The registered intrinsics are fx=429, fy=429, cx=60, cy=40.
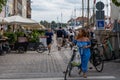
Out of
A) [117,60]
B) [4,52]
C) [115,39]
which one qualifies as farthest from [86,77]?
[4,52]

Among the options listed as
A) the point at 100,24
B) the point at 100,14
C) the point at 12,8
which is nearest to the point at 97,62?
the point at 100,14

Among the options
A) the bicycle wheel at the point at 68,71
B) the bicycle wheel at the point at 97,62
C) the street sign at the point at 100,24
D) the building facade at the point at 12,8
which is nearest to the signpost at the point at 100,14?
the street sign at the point at 100,24

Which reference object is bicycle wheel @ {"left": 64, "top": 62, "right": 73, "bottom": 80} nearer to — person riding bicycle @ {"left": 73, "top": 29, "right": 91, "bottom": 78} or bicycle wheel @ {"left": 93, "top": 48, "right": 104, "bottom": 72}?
person riding bicycle @ {"left": 73, "top": 29, "right": 91, "bottom": 78}

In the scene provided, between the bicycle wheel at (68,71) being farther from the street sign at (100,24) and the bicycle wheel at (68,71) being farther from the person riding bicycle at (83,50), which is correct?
the street sign at (100,24)

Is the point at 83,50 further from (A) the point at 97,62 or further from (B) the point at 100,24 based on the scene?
(B) the point at 100,24

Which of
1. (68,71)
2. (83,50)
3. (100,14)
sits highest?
(100,14)

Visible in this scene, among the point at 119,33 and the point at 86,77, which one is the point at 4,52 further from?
the point at 86,77

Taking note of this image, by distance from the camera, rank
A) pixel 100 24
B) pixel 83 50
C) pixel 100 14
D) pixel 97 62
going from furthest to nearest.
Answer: pixel 100 24 → pixel 100 14 → pixel 97 62 → pixel 83 50

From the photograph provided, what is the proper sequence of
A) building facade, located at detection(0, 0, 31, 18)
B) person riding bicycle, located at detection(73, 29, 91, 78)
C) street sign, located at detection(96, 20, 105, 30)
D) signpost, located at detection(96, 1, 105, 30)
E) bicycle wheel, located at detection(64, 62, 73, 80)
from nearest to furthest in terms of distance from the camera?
1. bicycle wheel, located at detection(64, 62, 73, 80)
2. person riding bicycle, located at detection(73, 29, 91, 78)
3. signpost, located at detection(96, 1, 105, 30)
4. street sign, located at detection(96, 20, 105, 30)
5. building facade, located at detection(0, 0, 31, 18)

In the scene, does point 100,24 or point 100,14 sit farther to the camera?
point 100,24

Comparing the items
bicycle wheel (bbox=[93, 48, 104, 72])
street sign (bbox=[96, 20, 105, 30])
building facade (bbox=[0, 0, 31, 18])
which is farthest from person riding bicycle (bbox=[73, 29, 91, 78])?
building facade (bbox=[0, 0, 31, 18])

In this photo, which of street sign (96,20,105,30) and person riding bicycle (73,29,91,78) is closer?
person riding bicycle (73,29,91,78)

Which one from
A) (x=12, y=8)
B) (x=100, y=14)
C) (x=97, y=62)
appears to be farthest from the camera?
(x=12, y=8)

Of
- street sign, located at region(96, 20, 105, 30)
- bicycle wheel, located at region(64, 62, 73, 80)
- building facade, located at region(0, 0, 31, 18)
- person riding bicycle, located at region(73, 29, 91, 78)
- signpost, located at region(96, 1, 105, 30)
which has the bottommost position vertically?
bicycle wheel, located at region(64, 62, 73, 80)
